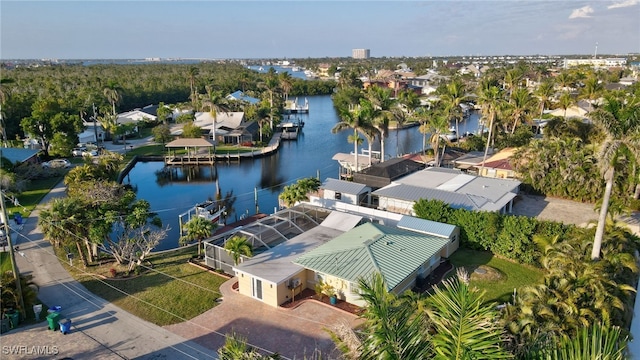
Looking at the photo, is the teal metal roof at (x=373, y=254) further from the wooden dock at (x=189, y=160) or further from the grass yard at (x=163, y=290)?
the wooden dock at (x=189, y=160)

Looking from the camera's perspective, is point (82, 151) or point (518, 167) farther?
point (82, 151)

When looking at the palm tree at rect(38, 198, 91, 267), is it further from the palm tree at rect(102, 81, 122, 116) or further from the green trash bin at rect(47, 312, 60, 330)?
the palm tree at rect(102, 81, 122, 116)

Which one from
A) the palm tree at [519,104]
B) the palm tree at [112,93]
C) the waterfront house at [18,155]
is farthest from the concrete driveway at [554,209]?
the palm tree at [112,93]

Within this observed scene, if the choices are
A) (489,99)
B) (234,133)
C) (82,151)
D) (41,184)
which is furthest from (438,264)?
(82,151)

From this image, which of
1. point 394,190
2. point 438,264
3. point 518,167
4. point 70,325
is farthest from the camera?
point 518,167

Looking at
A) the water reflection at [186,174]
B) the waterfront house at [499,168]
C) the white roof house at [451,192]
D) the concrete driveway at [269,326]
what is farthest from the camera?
the water reflection at [186,174]

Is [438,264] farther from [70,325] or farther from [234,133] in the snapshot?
[234,133]
